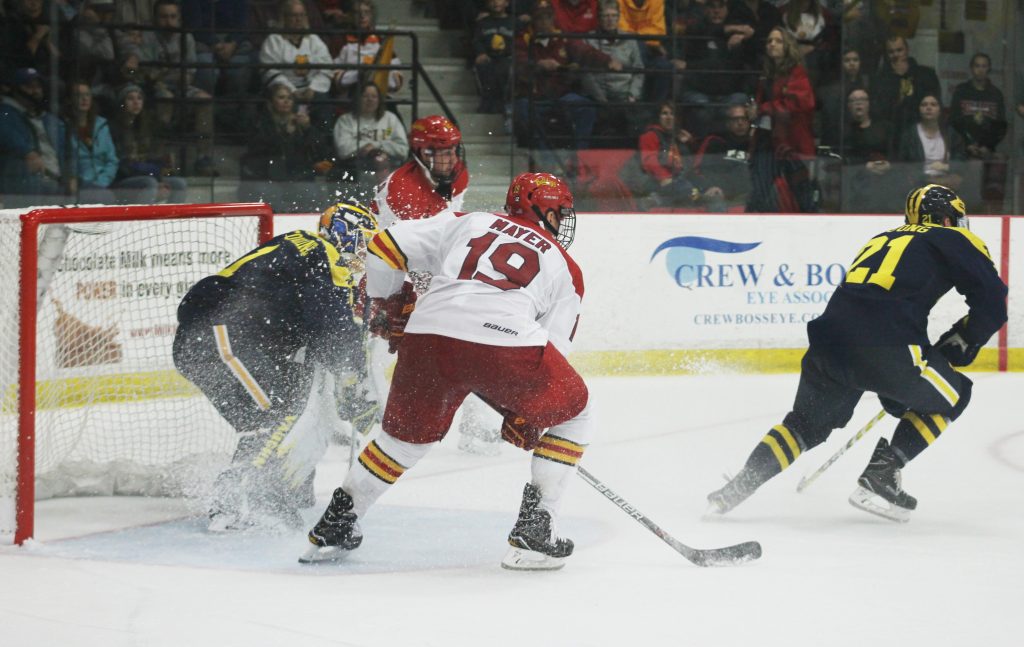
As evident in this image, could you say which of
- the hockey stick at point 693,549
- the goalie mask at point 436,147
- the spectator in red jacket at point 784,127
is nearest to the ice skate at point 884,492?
the hockey stick at point 693,549

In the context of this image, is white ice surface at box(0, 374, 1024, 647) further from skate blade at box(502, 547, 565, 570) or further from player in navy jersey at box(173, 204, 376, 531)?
player in navy jersey at box(173, 204, 376, 531)

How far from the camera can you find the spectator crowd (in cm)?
631

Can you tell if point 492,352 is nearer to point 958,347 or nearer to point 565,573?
point 565,573

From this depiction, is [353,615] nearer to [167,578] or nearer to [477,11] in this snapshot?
[167,578]

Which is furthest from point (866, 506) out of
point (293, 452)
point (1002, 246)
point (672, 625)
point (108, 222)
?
point (1002, 246)

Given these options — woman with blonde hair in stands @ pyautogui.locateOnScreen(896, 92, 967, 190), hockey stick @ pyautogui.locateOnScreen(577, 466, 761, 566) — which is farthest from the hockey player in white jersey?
woman with blonde hair in stands @ pyautogui.locateOnScreen(896, 92, 967, 190)

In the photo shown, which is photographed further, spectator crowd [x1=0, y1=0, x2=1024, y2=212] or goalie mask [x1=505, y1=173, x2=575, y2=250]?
spectator crowd [x1=0, y1=0, x2=1024, y2=212]

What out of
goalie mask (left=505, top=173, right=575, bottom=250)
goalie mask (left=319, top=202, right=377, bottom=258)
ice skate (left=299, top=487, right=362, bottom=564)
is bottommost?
ice skate (left=299, top=487, right=362, bottom=564)

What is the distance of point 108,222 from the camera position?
3.85 m

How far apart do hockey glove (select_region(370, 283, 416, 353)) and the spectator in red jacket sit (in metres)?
4.07

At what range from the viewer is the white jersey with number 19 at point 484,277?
313cm

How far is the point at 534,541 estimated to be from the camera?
128 inches

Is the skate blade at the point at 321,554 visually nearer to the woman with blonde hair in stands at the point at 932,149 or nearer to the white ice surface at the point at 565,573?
the white ice surface at the point at 565,573

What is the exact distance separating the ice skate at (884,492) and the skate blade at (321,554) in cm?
150
